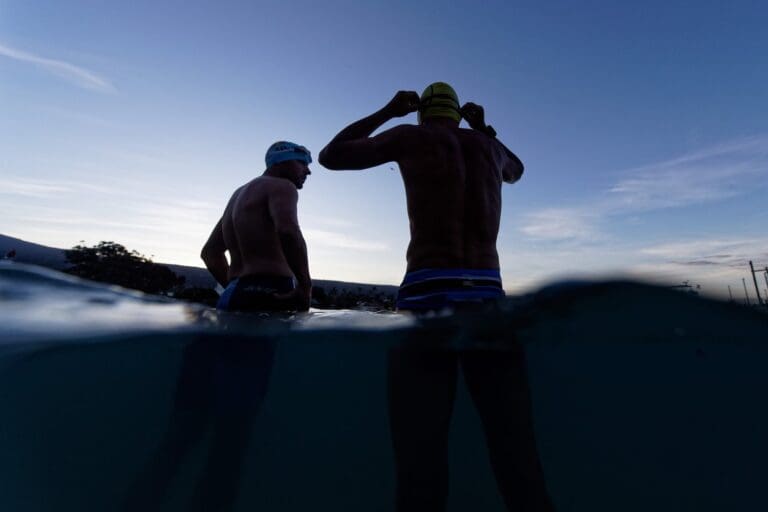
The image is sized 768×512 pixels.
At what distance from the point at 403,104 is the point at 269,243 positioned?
2.07 metres

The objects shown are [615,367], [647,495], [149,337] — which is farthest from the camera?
[647,495]

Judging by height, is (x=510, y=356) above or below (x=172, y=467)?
above

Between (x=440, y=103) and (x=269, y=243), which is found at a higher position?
(x=440, y=103)

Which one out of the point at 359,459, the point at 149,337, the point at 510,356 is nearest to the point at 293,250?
the point at 510,356

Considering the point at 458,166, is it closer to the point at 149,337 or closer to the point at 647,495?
the point at 149,337

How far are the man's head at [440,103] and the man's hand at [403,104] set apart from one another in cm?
6

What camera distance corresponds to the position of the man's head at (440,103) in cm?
305

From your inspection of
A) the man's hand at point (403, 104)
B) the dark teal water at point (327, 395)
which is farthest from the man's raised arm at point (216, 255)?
the man's hand at point (403, 104)

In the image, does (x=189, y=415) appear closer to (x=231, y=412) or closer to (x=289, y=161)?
(x=231, y=412)

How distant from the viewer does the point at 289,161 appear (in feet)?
14.7

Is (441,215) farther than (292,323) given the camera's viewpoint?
No

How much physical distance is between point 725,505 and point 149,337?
1930 cm

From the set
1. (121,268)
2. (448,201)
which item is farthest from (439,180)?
(121,268)

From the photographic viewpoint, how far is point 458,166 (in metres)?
2.79
